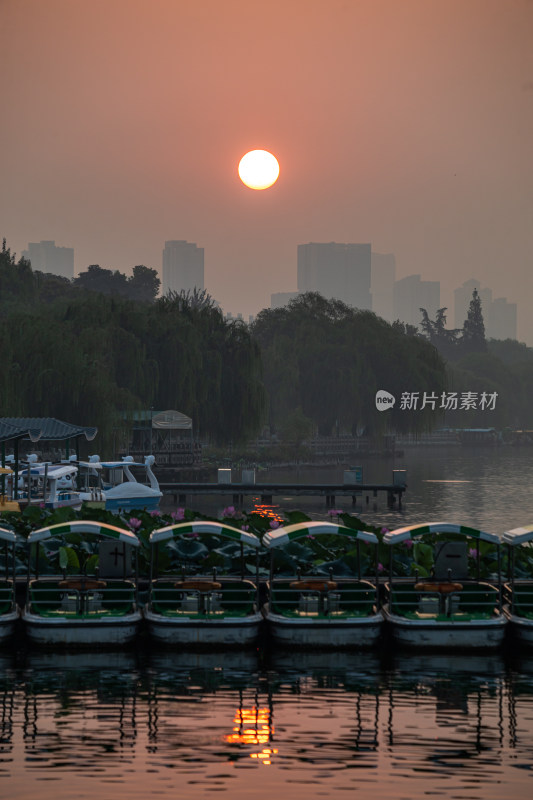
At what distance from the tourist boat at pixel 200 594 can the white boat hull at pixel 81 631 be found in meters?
0.74

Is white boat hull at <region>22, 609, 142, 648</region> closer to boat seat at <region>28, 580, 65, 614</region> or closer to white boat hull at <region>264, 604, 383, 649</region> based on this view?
boat seat at <region>28, 580, 65, 614</region>

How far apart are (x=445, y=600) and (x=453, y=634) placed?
4.47ft

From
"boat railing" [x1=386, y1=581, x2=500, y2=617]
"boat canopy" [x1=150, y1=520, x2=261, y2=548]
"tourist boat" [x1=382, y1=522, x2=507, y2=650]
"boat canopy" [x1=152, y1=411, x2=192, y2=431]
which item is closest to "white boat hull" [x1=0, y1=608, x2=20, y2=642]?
"boat canopy" [x1=150, y1=520, x2=261, y2=548]

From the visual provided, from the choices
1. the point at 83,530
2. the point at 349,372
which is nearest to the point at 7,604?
the point at 83,530

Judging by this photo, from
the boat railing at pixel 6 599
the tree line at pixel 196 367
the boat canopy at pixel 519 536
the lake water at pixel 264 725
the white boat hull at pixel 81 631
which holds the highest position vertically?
the tree line at pixel 196 367

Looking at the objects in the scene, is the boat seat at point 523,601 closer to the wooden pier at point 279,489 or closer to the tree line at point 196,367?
the wooden pier at point 279,489

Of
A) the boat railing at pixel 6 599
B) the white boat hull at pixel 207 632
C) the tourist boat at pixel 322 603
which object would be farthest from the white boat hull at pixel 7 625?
the tourist boat at pixel 322 603

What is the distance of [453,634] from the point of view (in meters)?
24.2

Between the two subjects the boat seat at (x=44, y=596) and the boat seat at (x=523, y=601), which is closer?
the boat seat at (x=44, y=596)

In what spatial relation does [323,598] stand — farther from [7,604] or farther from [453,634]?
[7,604]

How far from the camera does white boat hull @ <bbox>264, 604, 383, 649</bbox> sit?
2414 cm

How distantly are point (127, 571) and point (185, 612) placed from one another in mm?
2720

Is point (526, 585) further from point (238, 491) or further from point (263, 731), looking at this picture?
point (238, 491)

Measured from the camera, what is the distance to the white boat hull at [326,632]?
79.2 feet
